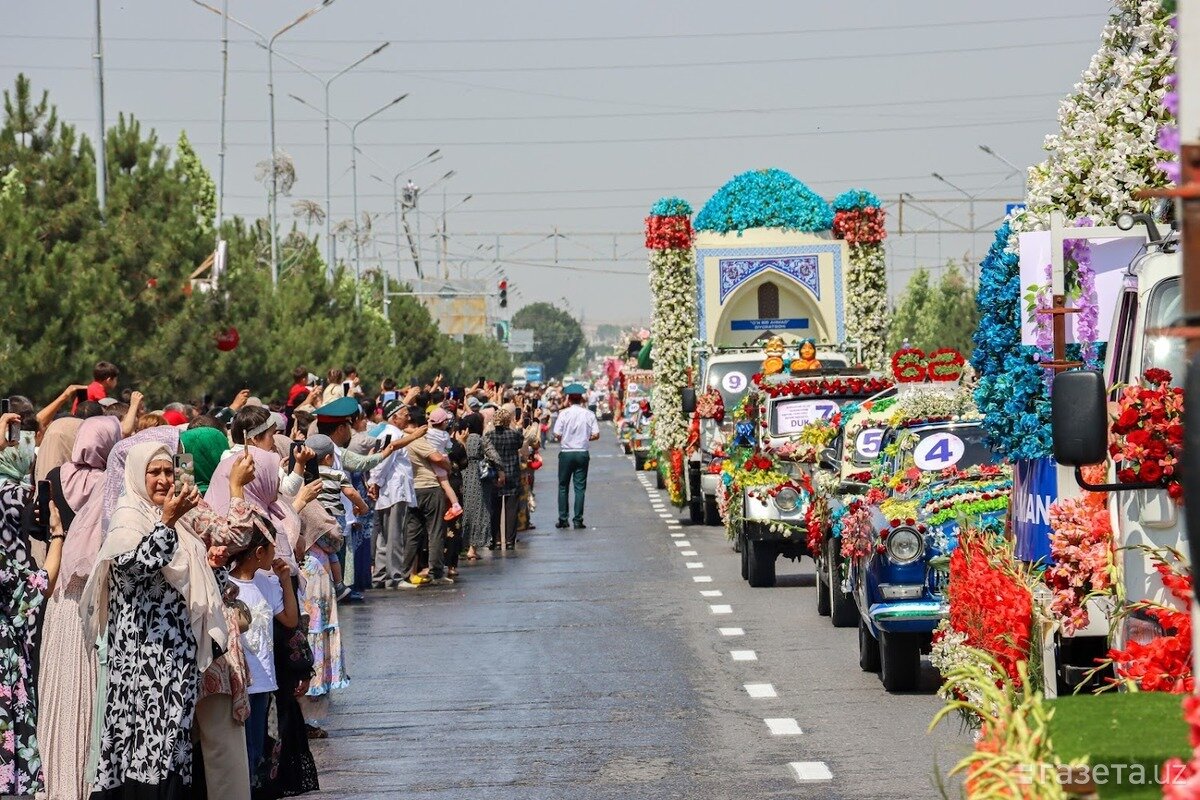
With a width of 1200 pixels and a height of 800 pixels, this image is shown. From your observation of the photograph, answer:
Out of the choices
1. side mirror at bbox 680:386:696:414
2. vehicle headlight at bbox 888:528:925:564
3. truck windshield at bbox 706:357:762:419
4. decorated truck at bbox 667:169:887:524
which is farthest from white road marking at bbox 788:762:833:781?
decorated truck at bbox 667:169:887:524

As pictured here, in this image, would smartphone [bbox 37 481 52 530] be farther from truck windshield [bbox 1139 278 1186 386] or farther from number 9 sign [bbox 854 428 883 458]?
number 9 sign [bbox 854 428 883 458]

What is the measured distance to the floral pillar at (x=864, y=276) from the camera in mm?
34094

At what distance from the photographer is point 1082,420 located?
272 inches

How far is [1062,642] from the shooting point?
9.12m

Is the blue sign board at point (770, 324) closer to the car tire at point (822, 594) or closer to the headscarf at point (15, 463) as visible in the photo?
the car tire at point (822, 594)

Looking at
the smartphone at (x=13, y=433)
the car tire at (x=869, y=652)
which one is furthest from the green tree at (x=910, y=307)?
the smartphone at (x=13, y=433)

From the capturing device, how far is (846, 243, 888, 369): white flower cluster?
3409cm

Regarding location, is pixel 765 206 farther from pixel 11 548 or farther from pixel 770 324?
pixel 11 548

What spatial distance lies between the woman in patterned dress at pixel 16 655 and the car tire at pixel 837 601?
7764 millimetres

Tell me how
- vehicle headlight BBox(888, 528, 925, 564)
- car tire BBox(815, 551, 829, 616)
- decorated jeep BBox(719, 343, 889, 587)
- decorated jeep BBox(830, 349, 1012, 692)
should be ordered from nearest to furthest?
decorated jeep BBox(830, 349, 1012, 692) → vehicle headlight BBox(888, 528, 925, 564) → car tire BBox(815, 551, 829, 616) → decorated jeep BBox(719, 343, 889, 587)

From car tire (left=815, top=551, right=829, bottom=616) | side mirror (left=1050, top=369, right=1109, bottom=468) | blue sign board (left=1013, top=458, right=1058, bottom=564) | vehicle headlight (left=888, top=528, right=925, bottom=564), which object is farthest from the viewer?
car tire (left=815, top=551, right=829, bottom=616)

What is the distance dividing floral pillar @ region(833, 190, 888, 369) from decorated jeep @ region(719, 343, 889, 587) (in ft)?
23.5

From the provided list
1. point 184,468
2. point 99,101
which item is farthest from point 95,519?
point 99,101

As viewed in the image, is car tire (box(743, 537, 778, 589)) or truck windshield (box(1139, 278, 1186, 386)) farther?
car tire (box(743, 537, 778, 589))
